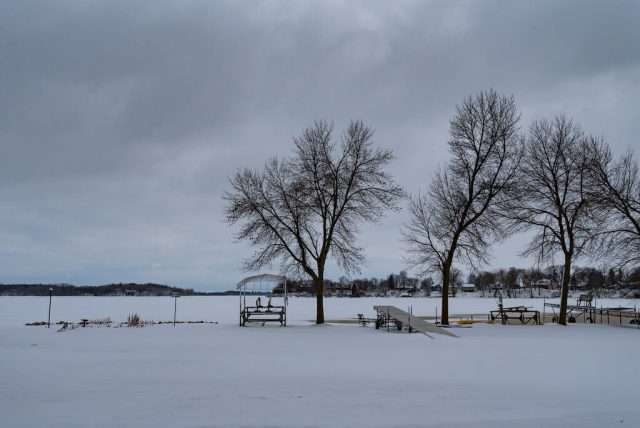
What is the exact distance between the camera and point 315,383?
1103 centimetres

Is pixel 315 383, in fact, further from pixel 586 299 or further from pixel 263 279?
pixel 586 299

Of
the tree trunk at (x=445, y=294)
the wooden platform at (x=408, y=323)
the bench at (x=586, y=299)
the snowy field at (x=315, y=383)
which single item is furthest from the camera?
the bench at (x=586, y=299)

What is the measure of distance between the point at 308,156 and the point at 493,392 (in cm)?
2006

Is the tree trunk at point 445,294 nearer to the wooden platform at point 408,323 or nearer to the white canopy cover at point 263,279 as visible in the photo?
the wooden platform at point 408,323

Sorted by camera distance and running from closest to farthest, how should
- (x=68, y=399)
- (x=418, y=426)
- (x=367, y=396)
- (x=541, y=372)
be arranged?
(x=418, y=426) < (x=68, y=399) < (x=367, y=396) < (x=541, y=372)

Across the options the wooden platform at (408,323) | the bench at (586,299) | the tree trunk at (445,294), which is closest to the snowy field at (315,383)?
the wooden platform at (408,323)

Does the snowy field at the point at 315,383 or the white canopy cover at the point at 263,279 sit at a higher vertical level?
the white canopy cover at the point at 263,279

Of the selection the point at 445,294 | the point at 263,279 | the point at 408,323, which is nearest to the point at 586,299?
the point at 445,294

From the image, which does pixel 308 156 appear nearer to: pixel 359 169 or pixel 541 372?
pixel 359 169

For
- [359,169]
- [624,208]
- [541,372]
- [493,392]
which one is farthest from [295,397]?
[624,208]

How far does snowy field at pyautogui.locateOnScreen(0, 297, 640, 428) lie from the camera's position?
327 inches

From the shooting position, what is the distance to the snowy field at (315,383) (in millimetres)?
8312

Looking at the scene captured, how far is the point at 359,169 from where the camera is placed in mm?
28625

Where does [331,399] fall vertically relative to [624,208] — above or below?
below
